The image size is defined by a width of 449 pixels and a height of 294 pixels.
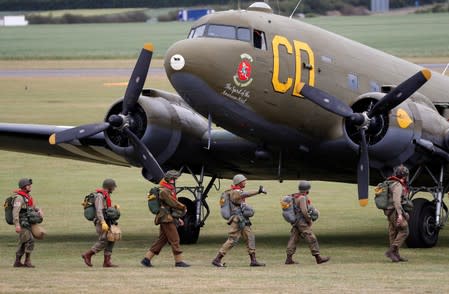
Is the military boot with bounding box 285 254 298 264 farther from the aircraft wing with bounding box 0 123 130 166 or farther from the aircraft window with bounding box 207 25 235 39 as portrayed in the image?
the aircraft wing with bounding box 0 123 130 166

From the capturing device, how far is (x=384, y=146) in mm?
22453

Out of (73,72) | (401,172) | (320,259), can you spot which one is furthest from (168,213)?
(73,72)

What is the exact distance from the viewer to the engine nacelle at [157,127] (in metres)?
24.2

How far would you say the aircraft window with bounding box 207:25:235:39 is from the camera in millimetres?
22594

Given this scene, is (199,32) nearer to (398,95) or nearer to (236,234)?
(398,95)

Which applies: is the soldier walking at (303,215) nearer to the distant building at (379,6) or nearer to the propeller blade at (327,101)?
the propeller blade at (327,101)

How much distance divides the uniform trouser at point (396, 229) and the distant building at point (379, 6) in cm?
8808

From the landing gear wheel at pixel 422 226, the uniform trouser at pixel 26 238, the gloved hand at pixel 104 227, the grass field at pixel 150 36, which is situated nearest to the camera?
the gloved hand at pixel 104 227

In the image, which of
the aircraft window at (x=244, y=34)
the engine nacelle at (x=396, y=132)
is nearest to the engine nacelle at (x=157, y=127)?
the aircraft window at (x=244, y=34)

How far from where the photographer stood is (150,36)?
111 metres

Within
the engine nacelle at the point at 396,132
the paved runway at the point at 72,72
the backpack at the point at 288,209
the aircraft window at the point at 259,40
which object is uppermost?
the aircraft window at the point at 259,40

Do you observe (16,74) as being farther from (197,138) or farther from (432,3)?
(197,138)

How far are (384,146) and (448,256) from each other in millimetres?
2568

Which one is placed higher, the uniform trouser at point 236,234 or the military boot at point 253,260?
the uniform trouser at point 236,234
